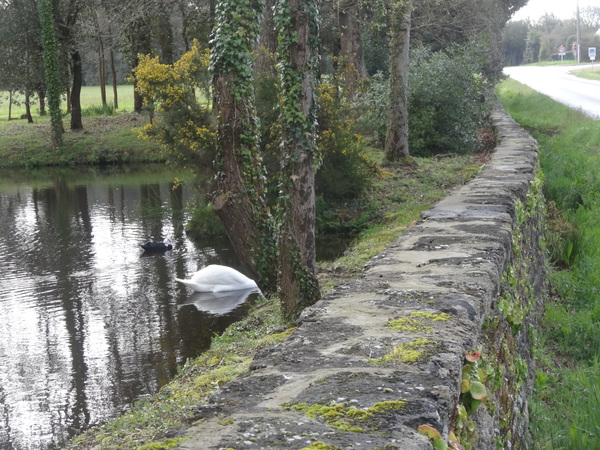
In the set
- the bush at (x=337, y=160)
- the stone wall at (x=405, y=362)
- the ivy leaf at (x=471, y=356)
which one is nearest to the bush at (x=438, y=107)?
the bush at (x=337, y=160)

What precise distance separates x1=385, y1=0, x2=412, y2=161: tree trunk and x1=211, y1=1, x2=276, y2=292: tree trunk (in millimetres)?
7626

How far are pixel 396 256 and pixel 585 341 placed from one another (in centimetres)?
277

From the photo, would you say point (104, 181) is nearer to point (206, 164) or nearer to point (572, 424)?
point (206, 164)

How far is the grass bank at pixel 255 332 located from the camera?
536 cm

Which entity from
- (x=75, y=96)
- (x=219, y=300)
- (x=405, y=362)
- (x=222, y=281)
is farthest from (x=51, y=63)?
(x=405, y=362)

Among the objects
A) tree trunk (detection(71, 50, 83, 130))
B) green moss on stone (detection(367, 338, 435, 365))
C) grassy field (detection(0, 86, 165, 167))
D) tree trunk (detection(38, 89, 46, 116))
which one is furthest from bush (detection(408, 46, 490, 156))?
tree trunk (detection(38, 89, 46, 116))

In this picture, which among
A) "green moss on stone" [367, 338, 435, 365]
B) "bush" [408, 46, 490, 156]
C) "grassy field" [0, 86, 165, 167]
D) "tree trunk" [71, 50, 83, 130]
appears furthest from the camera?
"tree trunk" [71, 50, 83, 130]

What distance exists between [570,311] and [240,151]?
4.17 m

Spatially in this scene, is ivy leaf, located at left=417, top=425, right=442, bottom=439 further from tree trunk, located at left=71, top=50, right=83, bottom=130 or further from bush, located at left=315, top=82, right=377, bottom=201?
tree trunk, located at left=71, top=50, right=83, bottom=130

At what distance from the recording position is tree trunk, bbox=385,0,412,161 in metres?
16.4

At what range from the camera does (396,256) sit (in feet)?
16.8

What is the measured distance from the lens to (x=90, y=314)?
35.9ft

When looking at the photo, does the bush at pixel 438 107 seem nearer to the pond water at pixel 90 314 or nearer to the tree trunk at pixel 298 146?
the pond water at pixel 90 314

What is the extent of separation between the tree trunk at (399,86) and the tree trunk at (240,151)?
300 inches
